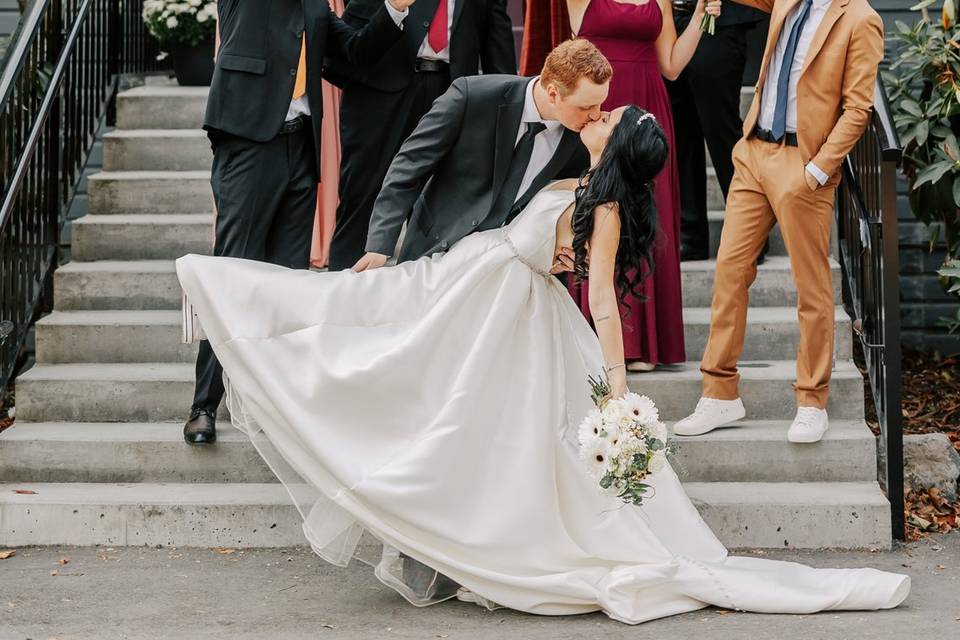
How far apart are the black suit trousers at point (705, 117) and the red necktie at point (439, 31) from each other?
1293 millimetres

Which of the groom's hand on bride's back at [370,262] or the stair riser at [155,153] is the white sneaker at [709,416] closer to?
the groom's hand on bride's back at [370,262]

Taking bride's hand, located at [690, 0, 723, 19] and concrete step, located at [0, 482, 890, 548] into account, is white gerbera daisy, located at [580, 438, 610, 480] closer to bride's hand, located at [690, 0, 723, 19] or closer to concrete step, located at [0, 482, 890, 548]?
concrete step, located at [0, 482, 890, 548]

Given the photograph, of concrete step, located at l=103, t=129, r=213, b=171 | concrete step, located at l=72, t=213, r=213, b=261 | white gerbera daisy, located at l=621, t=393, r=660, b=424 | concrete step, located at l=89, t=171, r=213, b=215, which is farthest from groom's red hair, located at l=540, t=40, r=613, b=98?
concrete step, located at l=103, t=129, r=213, b=171

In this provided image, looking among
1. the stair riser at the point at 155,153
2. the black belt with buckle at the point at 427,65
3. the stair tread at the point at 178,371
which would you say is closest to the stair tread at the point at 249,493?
the stair tread at the point at 178,371

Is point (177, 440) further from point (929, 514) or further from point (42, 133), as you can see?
point (929, 514)

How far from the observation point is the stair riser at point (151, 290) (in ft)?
21.8

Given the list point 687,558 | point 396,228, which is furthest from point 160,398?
point 687,558

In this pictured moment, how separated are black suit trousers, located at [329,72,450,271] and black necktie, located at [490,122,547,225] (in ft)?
4.51

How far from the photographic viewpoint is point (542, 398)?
180 inches

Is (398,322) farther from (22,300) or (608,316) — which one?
(22,300)

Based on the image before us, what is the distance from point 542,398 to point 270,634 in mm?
1189

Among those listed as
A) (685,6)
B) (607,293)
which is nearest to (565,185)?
(607,293)

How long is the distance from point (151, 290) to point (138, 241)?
17.9 inches

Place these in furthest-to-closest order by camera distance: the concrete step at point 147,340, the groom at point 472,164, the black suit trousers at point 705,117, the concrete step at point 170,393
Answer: the black suit trousers at point 705,117
the concrete step at point 147,340
the concrete step at point 170,393
the groom at point 472,164
